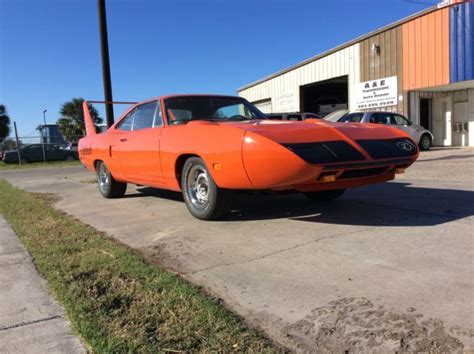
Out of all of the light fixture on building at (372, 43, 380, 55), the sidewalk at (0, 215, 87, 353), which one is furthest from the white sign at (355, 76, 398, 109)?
the sidewalk at (0, 215, 87, 353)

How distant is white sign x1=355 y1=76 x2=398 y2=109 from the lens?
18844 mm

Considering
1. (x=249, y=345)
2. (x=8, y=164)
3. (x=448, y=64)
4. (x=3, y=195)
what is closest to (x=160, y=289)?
(x=249, y=345)

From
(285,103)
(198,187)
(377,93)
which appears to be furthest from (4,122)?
(198,187)

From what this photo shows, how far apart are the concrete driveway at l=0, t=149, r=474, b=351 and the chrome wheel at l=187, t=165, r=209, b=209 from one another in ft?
0.76

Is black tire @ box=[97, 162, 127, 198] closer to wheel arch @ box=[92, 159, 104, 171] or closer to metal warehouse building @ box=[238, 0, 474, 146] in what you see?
wheel arch @ box=[92, 159, 104, 171]

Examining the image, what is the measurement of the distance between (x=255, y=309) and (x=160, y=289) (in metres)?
0.71

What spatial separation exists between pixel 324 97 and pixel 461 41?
1229 cm

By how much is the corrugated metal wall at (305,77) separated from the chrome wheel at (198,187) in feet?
55.8

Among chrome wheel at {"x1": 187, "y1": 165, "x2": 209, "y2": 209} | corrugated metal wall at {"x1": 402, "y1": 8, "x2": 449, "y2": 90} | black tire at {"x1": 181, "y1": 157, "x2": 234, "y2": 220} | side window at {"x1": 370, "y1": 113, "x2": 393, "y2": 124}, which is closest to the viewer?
black tire at {"x1": 181, "y1": 157, "x2": 234, "y2": 220}

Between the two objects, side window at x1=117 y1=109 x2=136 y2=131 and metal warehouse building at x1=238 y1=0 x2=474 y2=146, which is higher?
metal warehouse building at x1=238 y1=0 x2=474 y2=146

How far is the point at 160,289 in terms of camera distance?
3023 millimetres

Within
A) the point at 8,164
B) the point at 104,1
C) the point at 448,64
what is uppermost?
the point at 104,1

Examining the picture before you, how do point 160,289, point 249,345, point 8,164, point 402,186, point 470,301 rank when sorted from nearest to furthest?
point 249,345 < point 470,301 < point 160,289 < point 402,186 < point 8,164

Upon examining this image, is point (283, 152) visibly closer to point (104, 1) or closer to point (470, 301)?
point (470, 301)
